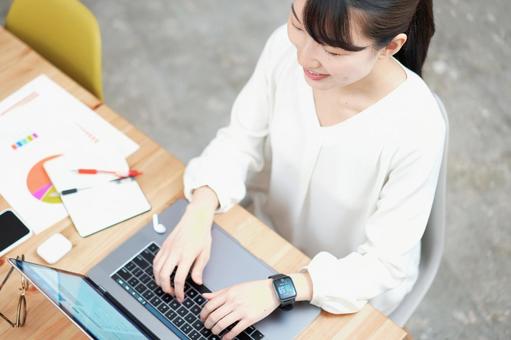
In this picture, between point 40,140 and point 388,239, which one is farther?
point 40,140

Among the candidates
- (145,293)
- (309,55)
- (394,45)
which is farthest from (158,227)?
(394,45)

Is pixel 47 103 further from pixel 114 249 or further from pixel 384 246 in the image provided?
pixel 384 246

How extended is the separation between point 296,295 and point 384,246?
8.6 inches

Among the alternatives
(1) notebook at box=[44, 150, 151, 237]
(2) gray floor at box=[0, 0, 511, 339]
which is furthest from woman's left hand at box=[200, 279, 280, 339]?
(2) gray floor at box=[0, 0, 511, 339]

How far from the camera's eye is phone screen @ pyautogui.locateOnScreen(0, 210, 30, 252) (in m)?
1.44

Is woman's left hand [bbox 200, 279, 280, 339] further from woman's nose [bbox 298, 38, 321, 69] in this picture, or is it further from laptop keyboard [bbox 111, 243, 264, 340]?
woman's nose [bbox 298, 38, 321, 69]

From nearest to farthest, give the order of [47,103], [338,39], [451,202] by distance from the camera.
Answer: [338,39]
[47,103]
[451,202]

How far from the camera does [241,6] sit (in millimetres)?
3074

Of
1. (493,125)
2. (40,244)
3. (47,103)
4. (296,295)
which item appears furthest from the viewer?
(493,125)

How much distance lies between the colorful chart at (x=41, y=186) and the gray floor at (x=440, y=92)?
1088 mm

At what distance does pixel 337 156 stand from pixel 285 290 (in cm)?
32

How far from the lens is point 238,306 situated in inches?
51.4

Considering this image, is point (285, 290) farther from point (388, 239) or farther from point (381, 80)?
point (381, 80)

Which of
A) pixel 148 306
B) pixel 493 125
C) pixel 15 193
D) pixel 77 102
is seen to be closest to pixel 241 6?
pixel 493 125
